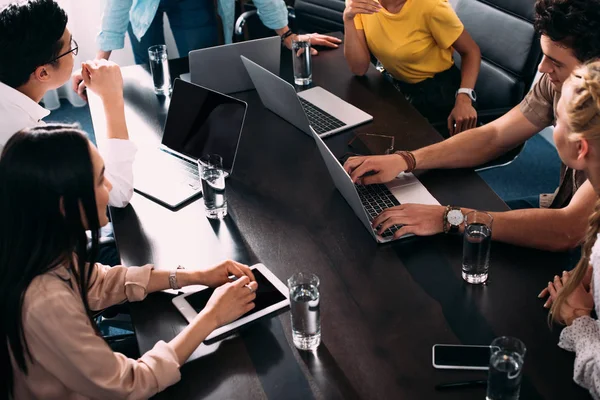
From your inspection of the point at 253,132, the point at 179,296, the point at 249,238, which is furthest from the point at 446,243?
the point at 253,132

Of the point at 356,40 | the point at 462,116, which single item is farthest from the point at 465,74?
the point at 356,40

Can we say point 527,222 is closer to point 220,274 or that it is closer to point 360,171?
point 360,171

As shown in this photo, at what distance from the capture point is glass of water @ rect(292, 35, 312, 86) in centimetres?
236

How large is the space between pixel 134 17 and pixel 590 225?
2.10m

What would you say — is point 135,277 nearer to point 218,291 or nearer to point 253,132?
point 218,291

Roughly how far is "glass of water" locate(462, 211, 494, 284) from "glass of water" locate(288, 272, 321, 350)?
1.13 feet

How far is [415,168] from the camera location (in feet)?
6.07

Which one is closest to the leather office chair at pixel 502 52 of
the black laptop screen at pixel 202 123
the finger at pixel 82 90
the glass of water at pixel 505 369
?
the black laptop screen at pixel 202 123

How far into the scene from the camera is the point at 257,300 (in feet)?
4.61

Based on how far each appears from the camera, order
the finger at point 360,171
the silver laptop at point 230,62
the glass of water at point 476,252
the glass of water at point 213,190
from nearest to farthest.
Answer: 1. the glass of water at point 476,252
2. the glass of water at point 213,190
3. the finger at point 360,171
4. the silver laptop at point 230,62

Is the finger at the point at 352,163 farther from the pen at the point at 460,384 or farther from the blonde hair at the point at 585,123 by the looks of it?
the pen at the point at 460,384

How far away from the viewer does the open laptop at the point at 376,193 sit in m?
1.59

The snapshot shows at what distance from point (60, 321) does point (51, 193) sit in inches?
9.0

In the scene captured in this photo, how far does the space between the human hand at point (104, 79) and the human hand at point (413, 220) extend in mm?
925
